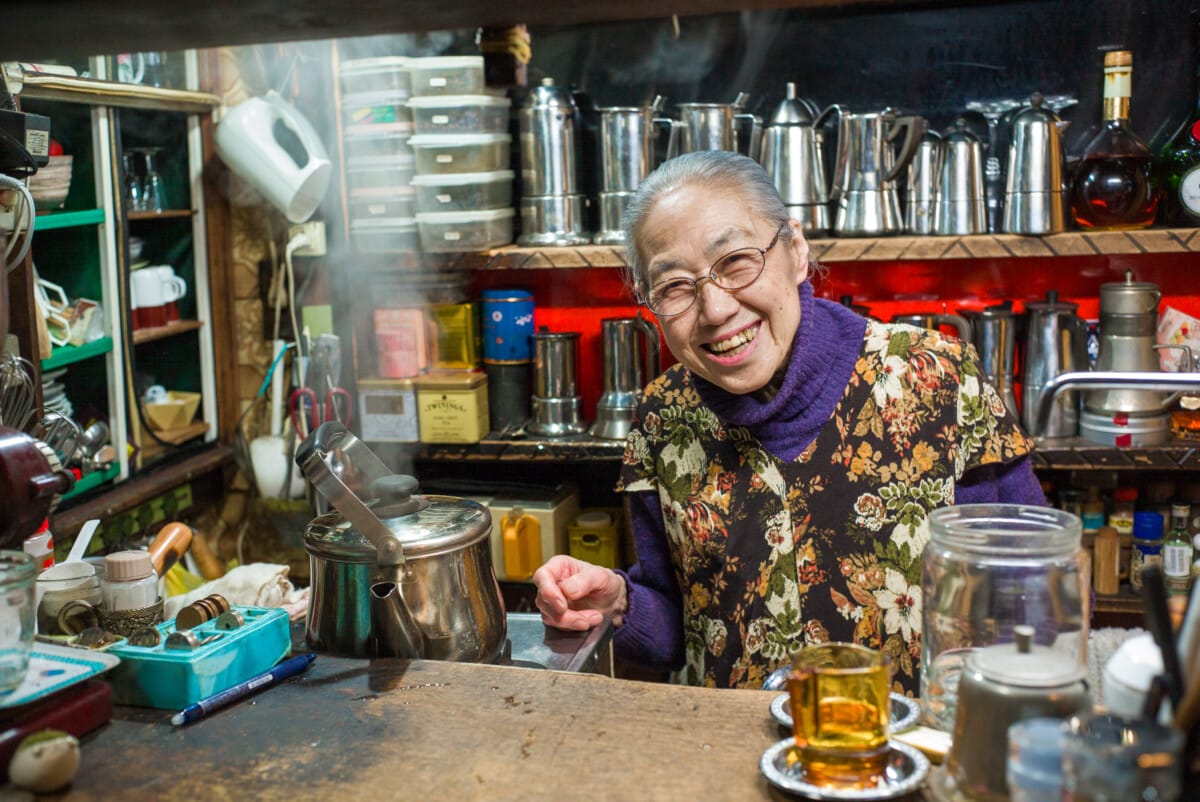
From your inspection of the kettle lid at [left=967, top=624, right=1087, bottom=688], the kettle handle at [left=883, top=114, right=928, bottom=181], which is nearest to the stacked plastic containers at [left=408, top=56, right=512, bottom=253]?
the kettle handle at [left=883, top=114, right=928, bottom=181]

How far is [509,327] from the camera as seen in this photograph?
3904mm

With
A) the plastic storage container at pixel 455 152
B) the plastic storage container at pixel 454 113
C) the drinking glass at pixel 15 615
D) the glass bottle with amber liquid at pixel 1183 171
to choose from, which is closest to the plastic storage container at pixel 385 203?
the plastic storage container at pixel 455 152

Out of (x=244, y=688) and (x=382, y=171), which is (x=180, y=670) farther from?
(x=382, y=171)

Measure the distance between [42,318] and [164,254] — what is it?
0.99 meters

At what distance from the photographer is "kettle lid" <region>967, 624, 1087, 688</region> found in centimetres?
96

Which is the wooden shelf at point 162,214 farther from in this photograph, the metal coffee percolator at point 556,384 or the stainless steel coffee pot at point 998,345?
the stainless steel coffee pot at point 998,345

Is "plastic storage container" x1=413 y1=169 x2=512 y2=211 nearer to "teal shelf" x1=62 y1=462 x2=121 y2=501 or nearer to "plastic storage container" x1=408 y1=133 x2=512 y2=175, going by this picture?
"plastic storage container" x1=408 y1=133 x2=512 y2=175

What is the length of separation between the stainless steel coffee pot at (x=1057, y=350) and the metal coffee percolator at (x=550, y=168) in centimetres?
142

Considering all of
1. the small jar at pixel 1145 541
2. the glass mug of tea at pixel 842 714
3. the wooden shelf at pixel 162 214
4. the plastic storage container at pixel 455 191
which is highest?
the plastic storage container at pixel 455 191

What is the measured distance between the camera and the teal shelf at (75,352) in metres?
3.15

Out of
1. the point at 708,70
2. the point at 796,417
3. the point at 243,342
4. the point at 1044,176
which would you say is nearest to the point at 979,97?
the point at 1044,176

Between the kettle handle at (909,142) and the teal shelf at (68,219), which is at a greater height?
the kettle handle at (909,142)

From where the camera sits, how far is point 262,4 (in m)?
0.98

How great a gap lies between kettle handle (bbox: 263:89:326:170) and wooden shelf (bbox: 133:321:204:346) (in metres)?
0.65
